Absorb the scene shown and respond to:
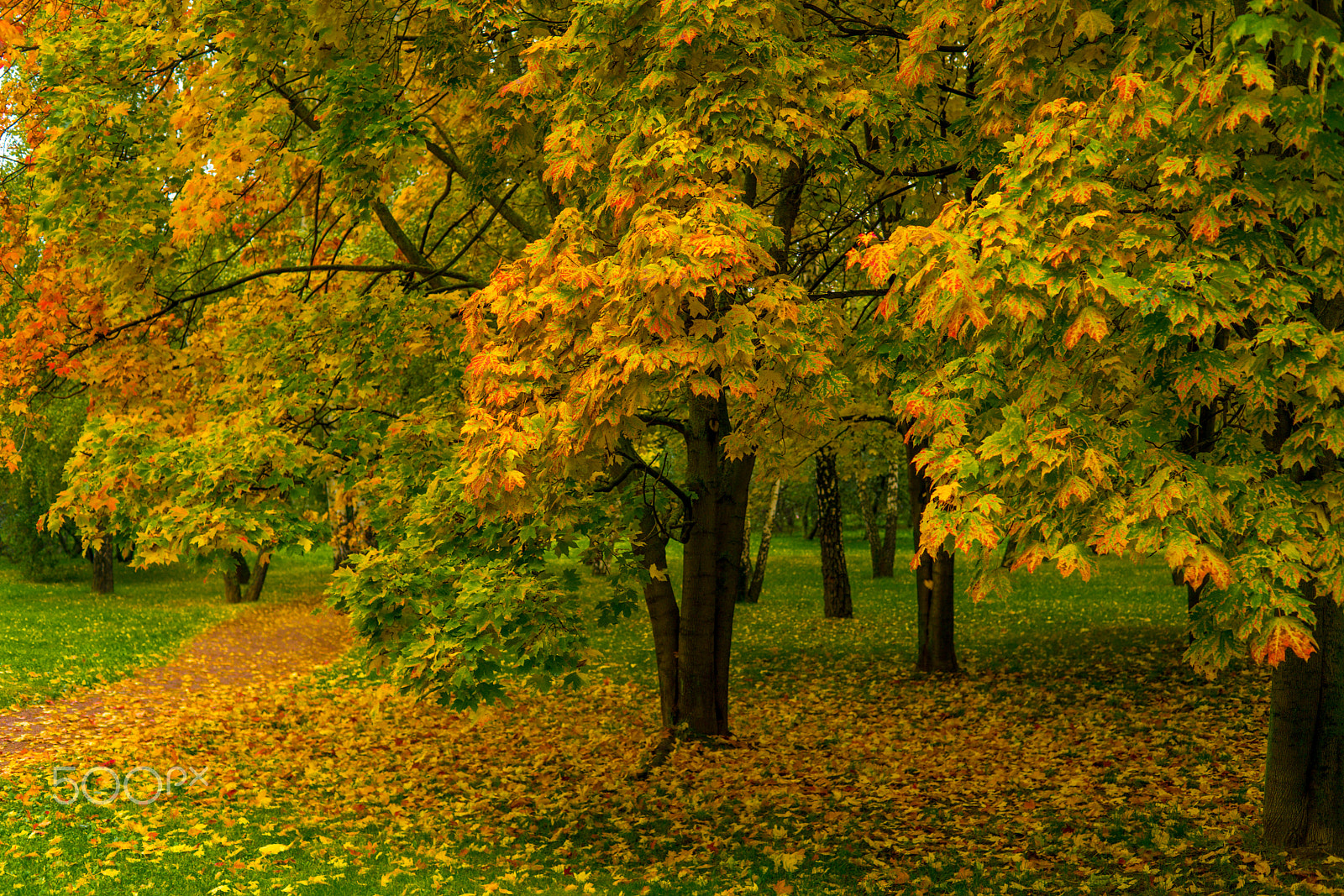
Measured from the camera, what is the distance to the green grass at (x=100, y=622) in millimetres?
15945

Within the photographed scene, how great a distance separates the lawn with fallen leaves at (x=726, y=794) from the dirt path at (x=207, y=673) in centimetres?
67

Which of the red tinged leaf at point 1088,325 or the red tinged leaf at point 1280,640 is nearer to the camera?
the red tinged leaf at point 1280,640

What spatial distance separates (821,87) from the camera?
26.2 feet

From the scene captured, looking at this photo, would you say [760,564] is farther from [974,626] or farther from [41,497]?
[41,497]

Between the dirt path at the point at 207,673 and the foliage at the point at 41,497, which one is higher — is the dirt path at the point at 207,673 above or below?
below

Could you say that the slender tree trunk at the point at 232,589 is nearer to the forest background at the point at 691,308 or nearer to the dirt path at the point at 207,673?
the dirt path at the point at 207,673

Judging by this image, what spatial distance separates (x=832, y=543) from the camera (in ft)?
69.4

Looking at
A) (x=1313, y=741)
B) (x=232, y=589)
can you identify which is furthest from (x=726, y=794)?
(x=232, y=589)

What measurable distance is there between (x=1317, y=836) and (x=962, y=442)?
395 cm

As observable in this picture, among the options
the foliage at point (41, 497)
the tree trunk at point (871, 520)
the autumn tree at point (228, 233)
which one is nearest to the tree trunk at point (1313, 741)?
the autumn tree at point (228, 233)

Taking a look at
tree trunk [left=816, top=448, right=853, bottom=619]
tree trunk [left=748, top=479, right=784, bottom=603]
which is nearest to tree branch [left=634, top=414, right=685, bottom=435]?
tree trunk [left=816, top=448, right=853, bottom=619]

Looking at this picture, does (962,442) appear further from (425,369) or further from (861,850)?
(425,369)

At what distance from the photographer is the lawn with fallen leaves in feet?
23.8
